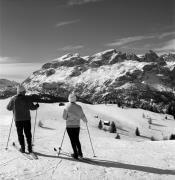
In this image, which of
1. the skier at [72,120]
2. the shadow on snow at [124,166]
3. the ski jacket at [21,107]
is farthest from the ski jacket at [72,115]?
the ski jacket at [21,107]

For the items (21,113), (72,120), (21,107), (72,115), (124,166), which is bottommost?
→ (124,166)

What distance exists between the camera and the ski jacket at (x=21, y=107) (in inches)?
570

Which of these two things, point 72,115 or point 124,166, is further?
point 72,115

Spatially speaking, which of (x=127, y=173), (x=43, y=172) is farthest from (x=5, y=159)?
(x=127, y=173)

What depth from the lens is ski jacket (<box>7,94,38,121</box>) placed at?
14484mm

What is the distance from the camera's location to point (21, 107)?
Answer: 48.0ft

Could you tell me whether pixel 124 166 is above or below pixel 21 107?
below

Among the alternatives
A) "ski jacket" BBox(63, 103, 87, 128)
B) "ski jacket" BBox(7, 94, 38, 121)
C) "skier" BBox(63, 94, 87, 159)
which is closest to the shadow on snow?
"skier" BBox(63, 94, 87, 159)

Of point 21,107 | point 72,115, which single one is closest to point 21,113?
point 21,107

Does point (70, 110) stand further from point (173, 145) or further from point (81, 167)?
point (173, 145)

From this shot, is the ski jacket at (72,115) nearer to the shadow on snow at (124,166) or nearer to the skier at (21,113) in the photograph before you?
the shadow on snow at (124,166)

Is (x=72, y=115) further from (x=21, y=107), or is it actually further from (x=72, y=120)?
(x=21, y=107)

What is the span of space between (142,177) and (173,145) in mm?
10716

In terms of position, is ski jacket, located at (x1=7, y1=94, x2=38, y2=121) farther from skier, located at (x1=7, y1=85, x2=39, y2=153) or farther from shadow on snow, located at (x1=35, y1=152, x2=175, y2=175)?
shadow on snow, located at (x1=35, y1=152, x2=175, y2=175)
